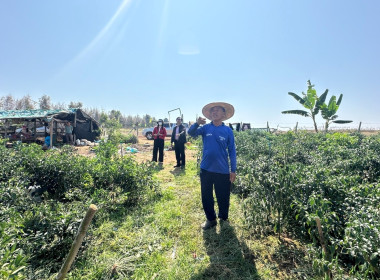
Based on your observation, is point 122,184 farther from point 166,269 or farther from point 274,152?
point 274,152

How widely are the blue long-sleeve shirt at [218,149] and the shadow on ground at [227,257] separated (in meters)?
0.94

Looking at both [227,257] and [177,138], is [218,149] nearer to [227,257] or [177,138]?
[227,257]

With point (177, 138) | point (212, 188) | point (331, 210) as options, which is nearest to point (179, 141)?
point (177, 138)

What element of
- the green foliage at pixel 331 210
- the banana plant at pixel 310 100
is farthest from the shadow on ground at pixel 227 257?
the banana plant at pixel 310 100

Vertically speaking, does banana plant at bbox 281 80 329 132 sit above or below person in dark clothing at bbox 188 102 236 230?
above

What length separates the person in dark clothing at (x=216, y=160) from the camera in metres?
2.99

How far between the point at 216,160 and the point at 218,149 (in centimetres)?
17

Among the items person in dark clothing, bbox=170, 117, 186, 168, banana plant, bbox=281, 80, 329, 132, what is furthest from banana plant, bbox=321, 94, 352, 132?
person in dark clothing, bbox=170, 117, 186, 168

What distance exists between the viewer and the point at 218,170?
9.74 feet

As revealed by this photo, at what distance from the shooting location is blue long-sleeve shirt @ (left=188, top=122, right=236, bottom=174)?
9.75ft

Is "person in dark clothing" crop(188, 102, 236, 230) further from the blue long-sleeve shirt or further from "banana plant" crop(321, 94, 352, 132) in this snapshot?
"banana plant" crop(321, 94, 352, 132)

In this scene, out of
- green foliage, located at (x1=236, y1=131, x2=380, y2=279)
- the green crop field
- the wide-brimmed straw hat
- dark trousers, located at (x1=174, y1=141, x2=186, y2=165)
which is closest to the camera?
green foliage, located at (x1=236, y1=131, x2=380, y2=279)

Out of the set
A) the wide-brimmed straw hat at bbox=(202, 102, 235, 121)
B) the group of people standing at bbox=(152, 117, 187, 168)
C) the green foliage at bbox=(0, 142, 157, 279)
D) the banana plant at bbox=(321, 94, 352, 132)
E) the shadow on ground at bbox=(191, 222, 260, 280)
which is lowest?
the shadow on ground at bbox=(191, 222, 260, 280)

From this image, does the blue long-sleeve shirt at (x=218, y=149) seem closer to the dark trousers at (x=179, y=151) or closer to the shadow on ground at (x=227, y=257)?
the shadow on ground at (x=227, y=257)
